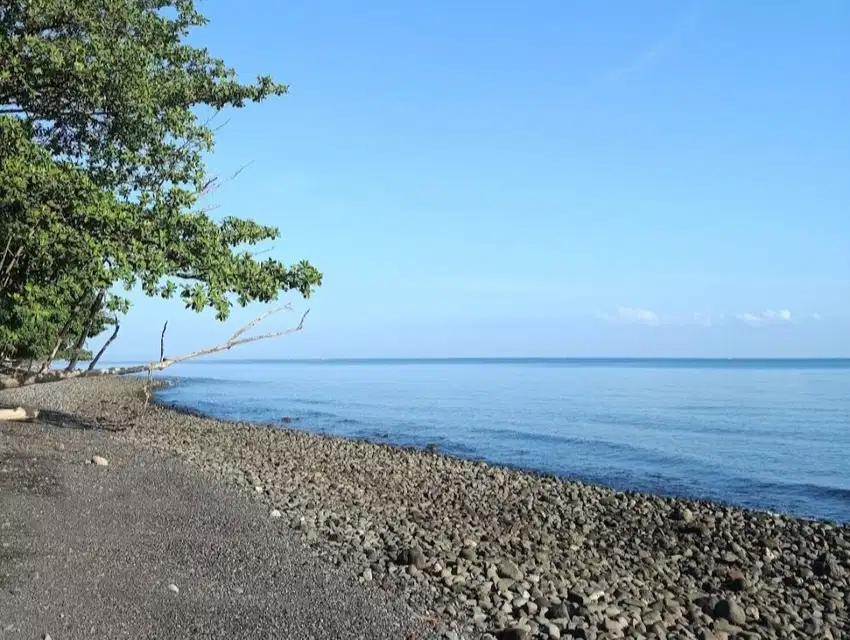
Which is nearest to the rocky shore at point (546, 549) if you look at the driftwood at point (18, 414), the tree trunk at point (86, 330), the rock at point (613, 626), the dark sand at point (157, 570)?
the rock at point (613, 626)

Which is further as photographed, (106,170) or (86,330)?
(106,170)

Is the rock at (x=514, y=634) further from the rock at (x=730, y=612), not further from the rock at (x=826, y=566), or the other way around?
the rock at (x=826, y=566)

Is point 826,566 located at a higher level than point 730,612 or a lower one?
lower

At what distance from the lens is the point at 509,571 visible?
9930 millimetres

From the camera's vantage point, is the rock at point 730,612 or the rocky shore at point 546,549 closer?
the rocky shore at point 546,549

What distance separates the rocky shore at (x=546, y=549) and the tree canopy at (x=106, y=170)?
4408 millimetres

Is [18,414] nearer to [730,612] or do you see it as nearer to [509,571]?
[509,571]

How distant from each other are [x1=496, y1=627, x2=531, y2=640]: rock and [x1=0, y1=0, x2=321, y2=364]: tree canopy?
16.1ft

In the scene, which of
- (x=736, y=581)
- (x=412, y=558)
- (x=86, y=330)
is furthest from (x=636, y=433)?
(x=86, y=330)

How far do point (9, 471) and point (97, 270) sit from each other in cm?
656

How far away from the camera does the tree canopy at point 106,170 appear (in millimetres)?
8438

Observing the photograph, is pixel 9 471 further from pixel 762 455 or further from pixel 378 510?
pixel 762 455

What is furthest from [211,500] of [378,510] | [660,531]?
[660,531]

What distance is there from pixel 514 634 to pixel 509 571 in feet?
7.70
